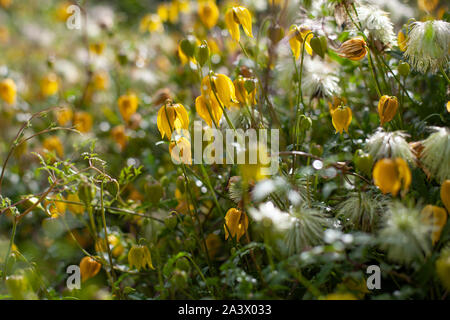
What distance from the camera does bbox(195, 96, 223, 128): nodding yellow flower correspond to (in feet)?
2.96

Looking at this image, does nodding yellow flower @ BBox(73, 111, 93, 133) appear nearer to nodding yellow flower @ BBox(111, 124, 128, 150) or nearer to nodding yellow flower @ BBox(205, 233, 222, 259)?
nodding yellow flower @ BBox(111, 124, 128, 150)

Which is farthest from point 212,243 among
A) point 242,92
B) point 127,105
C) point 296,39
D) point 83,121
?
point 83,121

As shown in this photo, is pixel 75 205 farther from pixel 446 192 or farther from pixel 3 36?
pixel 3 36

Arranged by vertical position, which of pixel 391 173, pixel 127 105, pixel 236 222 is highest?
pixel 127 105

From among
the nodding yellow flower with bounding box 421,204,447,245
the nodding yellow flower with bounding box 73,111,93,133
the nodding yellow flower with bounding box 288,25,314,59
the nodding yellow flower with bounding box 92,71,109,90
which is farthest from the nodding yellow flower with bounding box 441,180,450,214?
the nodding yellow flower with bounding box 92,71,109,90

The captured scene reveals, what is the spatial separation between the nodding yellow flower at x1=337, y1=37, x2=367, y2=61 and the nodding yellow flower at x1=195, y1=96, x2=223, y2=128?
0.32 m

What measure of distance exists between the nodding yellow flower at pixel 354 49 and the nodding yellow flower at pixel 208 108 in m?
0.32

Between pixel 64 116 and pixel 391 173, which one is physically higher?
pixel 64 116

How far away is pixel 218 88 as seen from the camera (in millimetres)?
885

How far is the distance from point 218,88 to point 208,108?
0.05 m

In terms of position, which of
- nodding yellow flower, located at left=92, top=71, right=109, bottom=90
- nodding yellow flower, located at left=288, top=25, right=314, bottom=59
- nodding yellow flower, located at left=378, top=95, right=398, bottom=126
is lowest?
nodding yellow flower, located at left=378, top=95, right=398, bottom=126

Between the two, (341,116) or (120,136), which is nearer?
(341,116)

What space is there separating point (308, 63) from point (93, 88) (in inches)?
55.0
